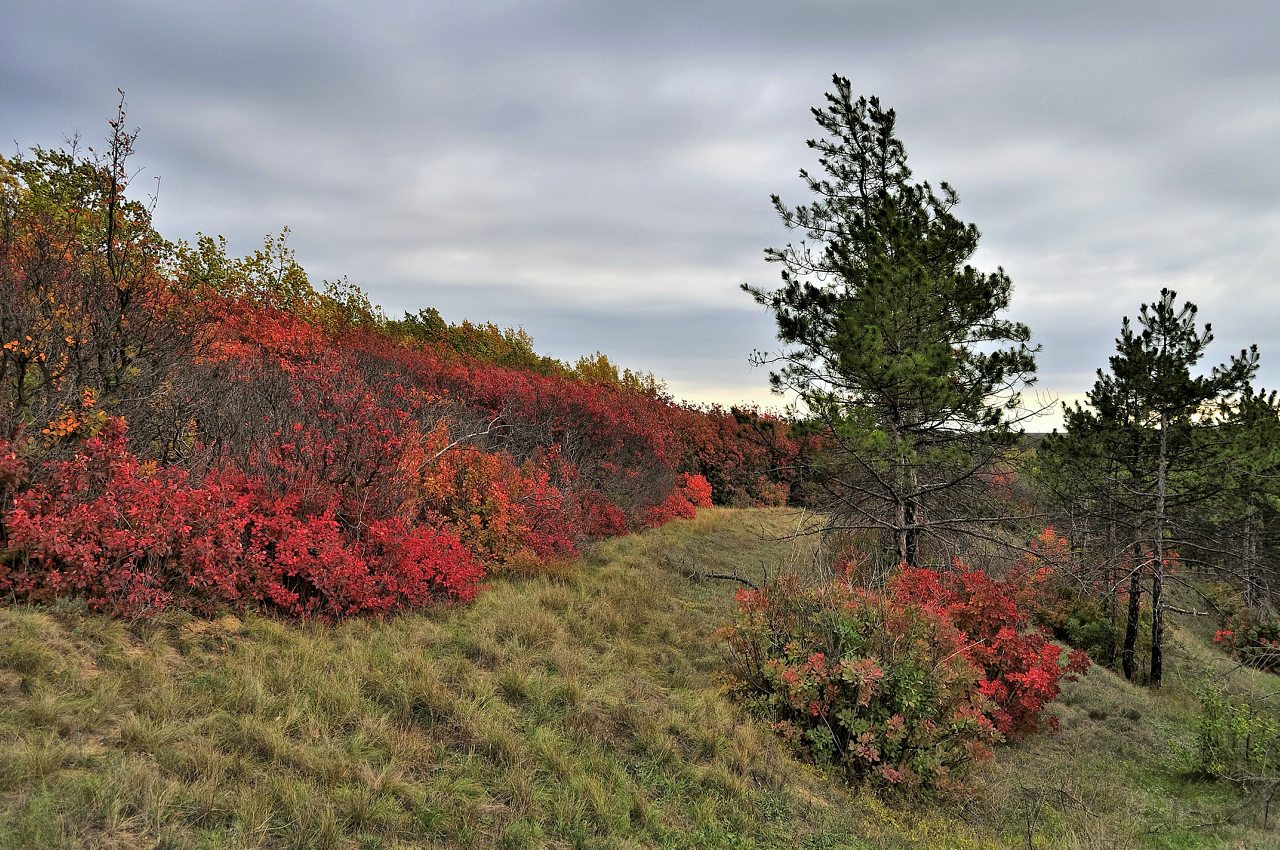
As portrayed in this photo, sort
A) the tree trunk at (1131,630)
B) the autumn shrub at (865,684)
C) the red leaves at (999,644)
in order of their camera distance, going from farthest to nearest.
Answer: the tree trunk at (1131,630) → the red leaves at (999,644) → the autumn shrub at (865,684)

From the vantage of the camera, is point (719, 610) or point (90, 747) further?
point (719, 610)

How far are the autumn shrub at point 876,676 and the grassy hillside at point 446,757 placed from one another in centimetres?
41

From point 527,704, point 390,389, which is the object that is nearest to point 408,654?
point 527,704

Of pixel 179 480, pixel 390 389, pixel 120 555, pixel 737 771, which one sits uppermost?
pixel 390 389

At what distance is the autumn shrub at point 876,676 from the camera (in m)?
5.96

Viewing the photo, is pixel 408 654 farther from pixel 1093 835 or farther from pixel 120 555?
pixel 1093 835

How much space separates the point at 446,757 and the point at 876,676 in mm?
4070

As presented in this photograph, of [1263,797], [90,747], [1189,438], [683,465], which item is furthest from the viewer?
[683,465]

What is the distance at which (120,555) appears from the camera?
523 cm

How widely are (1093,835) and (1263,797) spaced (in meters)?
4.01

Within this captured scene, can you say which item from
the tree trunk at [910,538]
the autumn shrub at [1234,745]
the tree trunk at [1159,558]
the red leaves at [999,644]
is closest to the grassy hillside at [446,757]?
the autumn shrub at [1234,745]

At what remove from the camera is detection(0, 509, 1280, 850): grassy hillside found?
341 cm

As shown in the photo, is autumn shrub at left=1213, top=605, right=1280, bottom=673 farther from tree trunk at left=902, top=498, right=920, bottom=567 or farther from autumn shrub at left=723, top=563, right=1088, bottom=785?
autumn shrub at left=723, top=563, right=1088, bottom=785

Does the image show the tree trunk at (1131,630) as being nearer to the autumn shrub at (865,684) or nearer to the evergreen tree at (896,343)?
the evergreen tree at (896,343)
